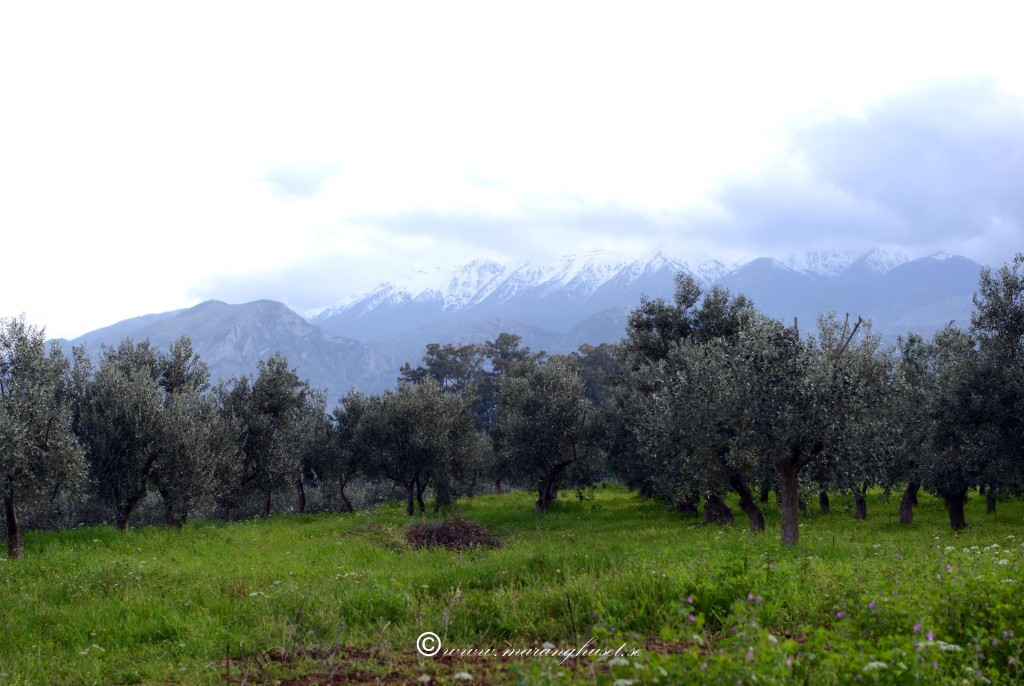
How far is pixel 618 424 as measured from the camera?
42812mm

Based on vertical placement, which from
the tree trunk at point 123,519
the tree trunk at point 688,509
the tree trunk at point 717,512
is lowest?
the tree trunk at point 688,509

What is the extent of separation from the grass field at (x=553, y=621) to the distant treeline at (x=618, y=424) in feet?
22.0

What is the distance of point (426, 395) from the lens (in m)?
45.5

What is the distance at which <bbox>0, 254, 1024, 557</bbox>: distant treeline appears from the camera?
22328 mm

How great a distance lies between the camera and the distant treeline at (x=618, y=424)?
22.3m

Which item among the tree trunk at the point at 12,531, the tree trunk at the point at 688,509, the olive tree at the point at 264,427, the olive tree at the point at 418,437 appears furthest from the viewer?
the olive tree at the point at 418,437

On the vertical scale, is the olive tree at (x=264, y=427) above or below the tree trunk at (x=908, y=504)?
above

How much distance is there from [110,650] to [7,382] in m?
20.0

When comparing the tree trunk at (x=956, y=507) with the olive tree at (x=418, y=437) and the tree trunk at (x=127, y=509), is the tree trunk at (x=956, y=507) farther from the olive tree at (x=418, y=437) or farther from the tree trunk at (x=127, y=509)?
the tree trunk at (x=127, y=509)

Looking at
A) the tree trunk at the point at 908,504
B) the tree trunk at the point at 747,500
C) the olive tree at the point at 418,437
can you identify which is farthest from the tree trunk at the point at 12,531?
the tree trunk at the point at 908,504

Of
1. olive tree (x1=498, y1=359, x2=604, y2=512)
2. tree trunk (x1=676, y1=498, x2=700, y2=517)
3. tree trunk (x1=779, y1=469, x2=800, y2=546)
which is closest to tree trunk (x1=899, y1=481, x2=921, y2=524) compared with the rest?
tree trunk (x1=676, y1=498, x2=700, y2=517)

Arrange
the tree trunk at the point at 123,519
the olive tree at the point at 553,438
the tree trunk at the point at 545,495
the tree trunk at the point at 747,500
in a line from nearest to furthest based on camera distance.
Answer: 1. the tree trunk at the point at 747,500
2. the tree trunk at the point at 123,519
3. the olive tree at the point at 553,438
4. the tree trunk at the point at 545,495

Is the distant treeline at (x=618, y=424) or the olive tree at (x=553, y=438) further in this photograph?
the olive tree at (x=553, y=438)

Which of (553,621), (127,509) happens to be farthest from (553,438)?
(553,621)
